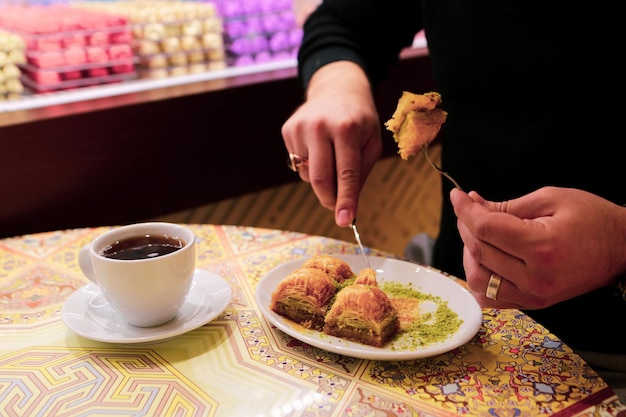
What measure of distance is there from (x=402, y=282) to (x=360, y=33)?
92cm

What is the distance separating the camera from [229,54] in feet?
8.52

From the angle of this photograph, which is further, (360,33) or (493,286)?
(360,33)

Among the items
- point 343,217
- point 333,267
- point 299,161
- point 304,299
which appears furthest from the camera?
point 299,161

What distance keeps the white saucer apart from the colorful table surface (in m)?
0.02

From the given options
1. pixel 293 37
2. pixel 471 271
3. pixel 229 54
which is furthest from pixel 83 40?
pixel 471 271

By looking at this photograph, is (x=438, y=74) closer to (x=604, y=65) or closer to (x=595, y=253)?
(x=604, y=65)

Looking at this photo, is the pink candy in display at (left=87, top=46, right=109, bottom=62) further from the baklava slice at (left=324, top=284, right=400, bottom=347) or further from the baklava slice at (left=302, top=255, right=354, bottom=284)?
the baklava slice at (left=324, top=284, right=400, bottom=347)

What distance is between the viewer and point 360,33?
189 centimetres

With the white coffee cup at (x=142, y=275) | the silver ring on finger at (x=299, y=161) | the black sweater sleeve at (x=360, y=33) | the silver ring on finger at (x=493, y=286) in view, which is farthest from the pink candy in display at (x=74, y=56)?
the silver ring on finger at (x=493, y=286)

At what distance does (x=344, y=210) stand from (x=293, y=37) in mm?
1532

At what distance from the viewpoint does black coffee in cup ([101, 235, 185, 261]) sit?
109cm

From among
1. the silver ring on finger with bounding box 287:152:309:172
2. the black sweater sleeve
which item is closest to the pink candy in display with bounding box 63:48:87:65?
the black sweater sleeve

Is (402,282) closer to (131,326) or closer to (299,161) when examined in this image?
(299,161)

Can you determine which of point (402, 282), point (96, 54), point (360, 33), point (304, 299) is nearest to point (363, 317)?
point (304, 299)
